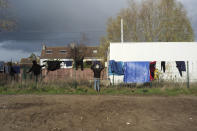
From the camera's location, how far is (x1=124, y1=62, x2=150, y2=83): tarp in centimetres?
1208

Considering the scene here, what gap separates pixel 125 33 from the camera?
2498 cm

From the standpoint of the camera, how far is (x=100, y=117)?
6.02 metres

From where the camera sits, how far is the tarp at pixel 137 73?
1208 cm

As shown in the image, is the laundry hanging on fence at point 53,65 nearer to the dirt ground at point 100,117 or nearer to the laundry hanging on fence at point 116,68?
the laundry hanging on fence at point 116,68

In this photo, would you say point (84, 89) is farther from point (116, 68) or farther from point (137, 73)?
point (137, 73)

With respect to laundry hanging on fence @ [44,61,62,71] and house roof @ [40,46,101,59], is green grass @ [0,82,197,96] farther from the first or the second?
house roof @ [40,46,101,59]

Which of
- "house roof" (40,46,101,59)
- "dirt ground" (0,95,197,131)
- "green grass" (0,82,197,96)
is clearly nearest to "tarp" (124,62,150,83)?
"green grass" (0,82,197,96)

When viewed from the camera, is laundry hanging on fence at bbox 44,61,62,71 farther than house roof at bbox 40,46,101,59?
No

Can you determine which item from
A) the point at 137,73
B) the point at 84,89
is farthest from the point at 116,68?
the point at 84,89

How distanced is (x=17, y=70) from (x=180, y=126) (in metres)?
13.9

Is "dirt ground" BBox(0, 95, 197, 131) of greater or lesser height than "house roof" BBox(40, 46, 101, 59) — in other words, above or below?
below

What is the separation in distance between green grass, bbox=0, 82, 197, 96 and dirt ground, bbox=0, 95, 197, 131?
285cm

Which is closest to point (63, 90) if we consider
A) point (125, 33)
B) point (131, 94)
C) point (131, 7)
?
point (131, 94)

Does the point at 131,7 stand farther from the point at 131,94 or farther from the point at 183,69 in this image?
the point at 131,94
